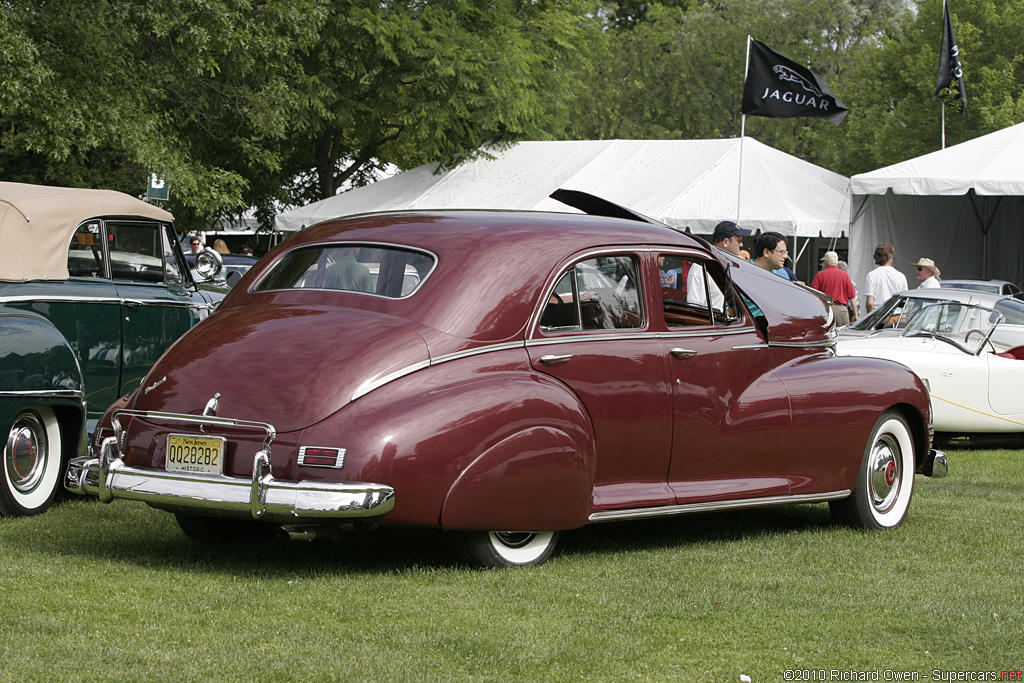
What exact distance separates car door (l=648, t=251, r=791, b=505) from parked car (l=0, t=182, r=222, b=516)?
143 inches

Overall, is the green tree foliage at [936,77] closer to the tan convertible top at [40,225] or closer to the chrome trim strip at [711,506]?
the chrome trim strip at [711,506]

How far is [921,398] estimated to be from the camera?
7832 mm

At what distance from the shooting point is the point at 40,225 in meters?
8.45

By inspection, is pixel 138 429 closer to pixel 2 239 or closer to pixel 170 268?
pixel 2 239

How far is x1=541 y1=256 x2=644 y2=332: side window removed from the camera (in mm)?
6391

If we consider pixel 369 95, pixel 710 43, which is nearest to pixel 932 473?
pixel 369 95

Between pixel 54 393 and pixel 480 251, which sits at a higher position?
pixel 480 251

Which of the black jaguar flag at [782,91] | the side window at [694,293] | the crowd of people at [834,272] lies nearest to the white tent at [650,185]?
the black jaguar flag at [782,91]

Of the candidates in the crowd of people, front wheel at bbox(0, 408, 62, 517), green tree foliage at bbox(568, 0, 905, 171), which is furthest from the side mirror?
green tree foliage at bbox(568, 0, 905, 171)

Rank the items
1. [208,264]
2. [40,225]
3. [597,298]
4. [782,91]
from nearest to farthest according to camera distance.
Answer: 1. [597,298]
2. [40,225]
3. [208,264]
4. [782,91]

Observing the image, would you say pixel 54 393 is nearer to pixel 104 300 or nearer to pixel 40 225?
pixel 104 300

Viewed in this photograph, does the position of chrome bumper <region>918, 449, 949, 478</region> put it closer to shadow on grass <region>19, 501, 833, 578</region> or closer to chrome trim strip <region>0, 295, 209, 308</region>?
shadow on grass <region>19, 501, 833, 578</region>

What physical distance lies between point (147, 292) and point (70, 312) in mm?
828

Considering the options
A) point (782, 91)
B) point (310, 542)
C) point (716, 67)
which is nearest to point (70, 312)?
point (310, 542)
